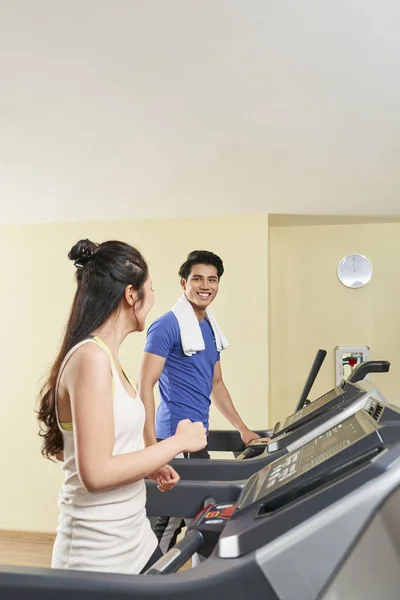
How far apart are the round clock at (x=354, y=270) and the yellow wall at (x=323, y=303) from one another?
0.03 m

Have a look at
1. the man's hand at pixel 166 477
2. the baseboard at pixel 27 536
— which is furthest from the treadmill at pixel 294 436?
the baseboard at pixel 27 536

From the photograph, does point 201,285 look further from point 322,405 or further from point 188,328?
point 322,405

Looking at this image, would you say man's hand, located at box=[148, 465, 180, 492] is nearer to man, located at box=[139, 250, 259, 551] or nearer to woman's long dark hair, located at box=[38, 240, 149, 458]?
woman's long dark hair, located at box=[38, 240, 149, 458]

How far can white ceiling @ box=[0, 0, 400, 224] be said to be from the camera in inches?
87.4

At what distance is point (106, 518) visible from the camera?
44.6 inches

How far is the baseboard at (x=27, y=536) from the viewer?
12.3 feet

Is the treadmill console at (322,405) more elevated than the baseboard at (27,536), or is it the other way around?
the treadmill console at (322,405)

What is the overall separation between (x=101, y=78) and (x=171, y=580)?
221 cm

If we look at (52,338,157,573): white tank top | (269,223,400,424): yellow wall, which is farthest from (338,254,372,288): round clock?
(52,338,157,573): white tank top

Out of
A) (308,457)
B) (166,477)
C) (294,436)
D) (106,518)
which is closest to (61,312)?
(294,436)

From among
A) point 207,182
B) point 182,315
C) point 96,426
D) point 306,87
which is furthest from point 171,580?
point 207,182

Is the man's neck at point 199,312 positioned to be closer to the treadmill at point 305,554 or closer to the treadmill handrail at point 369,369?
the treadmill handrail at point 369,369

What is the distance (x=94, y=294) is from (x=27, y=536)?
3038mm

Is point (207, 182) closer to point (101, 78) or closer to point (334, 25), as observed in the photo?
point (101, 78)
